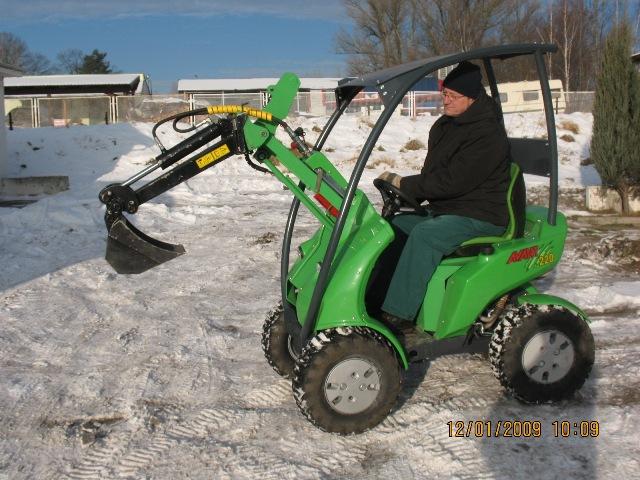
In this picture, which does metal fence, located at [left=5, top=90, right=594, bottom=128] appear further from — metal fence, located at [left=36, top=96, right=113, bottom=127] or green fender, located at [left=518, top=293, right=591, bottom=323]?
green fender, located at [left=518, top=293, right=591, bottom=323]

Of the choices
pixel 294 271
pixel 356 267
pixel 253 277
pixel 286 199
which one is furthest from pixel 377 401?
pixel 286 199

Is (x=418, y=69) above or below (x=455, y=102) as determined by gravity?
above

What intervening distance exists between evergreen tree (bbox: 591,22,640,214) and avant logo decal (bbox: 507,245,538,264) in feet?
22.8

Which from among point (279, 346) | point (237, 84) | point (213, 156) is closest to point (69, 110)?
point (237, 84)

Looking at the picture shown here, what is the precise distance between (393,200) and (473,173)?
0.50 metres

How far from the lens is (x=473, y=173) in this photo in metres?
3.91

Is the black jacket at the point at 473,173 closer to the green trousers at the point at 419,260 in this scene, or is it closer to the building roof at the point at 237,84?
the green trousers at the point at 419,260

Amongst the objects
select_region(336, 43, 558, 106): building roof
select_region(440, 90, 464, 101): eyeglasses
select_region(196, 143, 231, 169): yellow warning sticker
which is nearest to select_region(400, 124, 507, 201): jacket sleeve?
select_region(440, 90, 464, 101): eyeglasses

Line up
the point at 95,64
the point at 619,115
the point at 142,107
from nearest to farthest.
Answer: the point at 619,115, the point at 142,107, the point at 95,64

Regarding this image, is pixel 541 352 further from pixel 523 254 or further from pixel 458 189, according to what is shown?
pixel 458 189

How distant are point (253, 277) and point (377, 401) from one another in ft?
11.8

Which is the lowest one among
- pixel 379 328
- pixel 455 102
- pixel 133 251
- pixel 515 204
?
pixel 379 328

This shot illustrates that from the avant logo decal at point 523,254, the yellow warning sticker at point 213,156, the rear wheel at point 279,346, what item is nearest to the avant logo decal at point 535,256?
the avant logo decal at point 523,254

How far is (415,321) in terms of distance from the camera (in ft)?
13.4
